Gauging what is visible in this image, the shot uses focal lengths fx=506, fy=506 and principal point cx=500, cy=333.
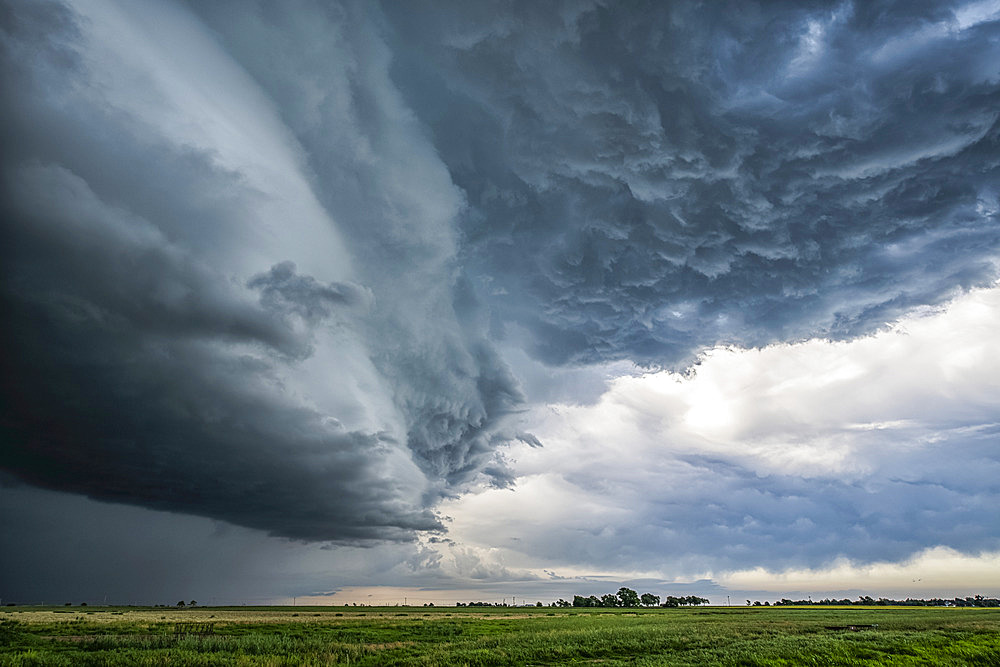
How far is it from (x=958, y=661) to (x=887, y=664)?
4948 millimetres

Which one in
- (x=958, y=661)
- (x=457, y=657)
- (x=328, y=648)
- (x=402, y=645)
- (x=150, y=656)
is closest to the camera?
(x=958, y=661)

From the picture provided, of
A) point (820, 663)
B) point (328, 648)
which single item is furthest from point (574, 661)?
point (328, 648)

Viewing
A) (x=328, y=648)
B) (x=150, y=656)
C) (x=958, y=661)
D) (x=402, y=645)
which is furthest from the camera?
(x=402, y=645)

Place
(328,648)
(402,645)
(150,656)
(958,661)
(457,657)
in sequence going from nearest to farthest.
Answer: (958,661) → (150,656) → (457,657) → (328,648) → (402,645)

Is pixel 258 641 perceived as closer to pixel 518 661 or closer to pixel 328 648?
pixel 328 648

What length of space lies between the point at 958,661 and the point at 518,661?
3294 cm

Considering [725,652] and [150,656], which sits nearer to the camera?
[150,656]

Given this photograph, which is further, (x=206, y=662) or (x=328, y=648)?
(x=328, y=648)

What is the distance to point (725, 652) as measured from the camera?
44438mm

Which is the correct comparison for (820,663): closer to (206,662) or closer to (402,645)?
(402,645)

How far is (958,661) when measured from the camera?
37.1m

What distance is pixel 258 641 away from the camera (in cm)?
5156

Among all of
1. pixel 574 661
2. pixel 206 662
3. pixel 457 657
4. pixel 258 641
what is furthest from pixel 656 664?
pixel 258 641

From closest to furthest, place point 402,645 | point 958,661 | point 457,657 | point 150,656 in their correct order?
point 958,661
point 150,656
point 457,657
point 402,645
